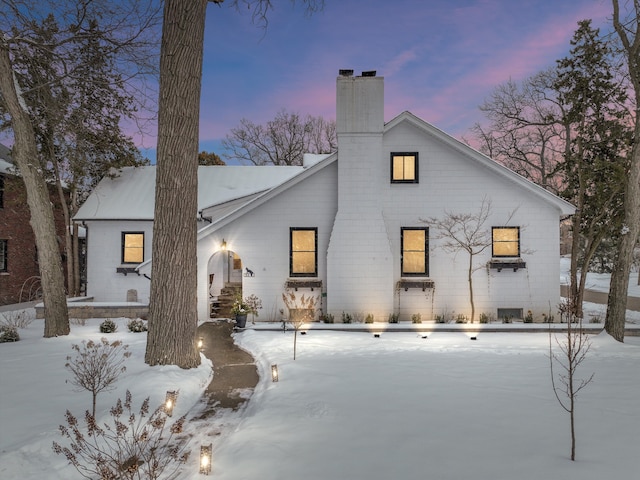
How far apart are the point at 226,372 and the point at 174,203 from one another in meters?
3.77

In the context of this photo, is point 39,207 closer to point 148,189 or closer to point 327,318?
point 148,189

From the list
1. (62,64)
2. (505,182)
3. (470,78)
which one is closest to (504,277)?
(505,182)

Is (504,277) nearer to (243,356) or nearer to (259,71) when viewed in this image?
(243,356)

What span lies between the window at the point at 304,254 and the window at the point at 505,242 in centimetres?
651

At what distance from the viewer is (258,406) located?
20.1 feet

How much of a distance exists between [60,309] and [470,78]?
22265 mm

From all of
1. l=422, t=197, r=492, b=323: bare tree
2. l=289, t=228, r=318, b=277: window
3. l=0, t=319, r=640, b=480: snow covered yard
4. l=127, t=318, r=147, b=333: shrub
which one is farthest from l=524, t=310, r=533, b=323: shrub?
l=127, t=318, r=147, b=333: shrub

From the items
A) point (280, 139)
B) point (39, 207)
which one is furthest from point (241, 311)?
point (280, 139)

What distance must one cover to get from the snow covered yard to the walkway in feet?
0.89

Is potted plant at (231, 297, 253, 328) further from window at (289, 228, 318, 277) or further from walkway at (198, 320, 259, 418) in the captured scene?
window at (289, 228, 318, 277)

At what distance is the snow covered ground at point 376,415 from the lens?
414 centimetres

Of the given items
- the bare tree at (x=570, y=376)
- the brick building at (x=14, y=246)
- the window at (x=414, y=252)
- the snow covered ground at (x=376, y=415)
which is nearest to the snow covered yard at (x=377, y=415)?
the snow covered ground at (x=376, y=415)

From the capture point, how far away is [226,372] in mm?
8297

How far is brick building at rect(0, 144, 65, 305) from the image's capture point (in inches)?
754
